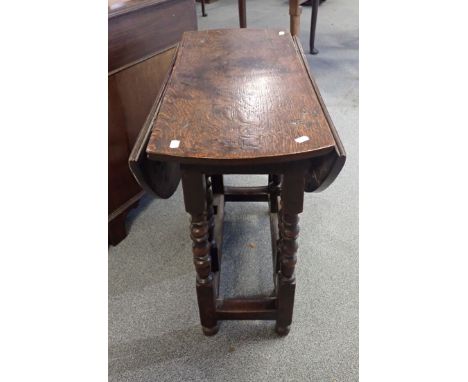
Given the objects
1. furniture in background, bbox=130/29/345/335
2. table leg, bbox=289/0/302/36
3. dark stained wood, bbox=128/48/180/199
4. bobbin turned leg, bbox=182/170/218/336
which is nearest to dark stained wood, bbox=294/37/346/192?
furniture in background, bbox=130/29/345/335

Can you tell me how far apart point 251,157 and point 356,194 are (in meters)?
1.16

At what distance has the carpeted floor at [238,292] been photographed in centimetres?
119

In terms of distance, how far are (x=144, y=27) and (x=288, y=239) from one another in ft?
3.03

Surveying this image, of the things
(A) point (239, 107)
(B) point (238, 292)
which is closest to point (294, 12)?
(A) point (239, 107)

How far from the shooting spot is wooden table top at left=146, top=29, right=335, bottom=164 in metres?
0.86

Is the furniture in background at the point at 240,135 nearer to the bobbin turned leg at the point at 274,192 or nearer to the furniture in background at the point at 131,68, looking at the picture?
the furniture in background at the point at 131,68

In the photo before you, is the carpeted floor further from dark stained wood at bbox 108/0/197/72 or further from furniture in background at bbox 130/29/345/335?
dark stained wood at bbox 108/0/197/72

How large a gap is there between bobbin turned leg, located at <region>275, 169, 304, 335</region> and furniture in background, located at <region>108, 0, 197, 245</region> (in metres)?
0.71

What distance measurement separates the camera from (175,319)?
1333 mm

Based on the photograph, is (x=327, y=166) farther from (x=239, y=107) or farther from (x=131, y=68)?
(x=131, y=68)

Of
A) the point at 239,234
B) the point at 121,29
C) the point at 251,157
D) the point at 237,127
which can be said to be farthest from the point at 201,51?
the point at 239,234

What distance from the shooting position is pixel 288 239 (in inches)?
42.4

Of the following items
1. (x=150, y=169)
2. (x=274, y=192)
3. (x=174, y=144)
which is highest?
(x=174, y=144)

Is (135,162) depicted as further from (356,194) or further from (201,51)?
(356,194)
